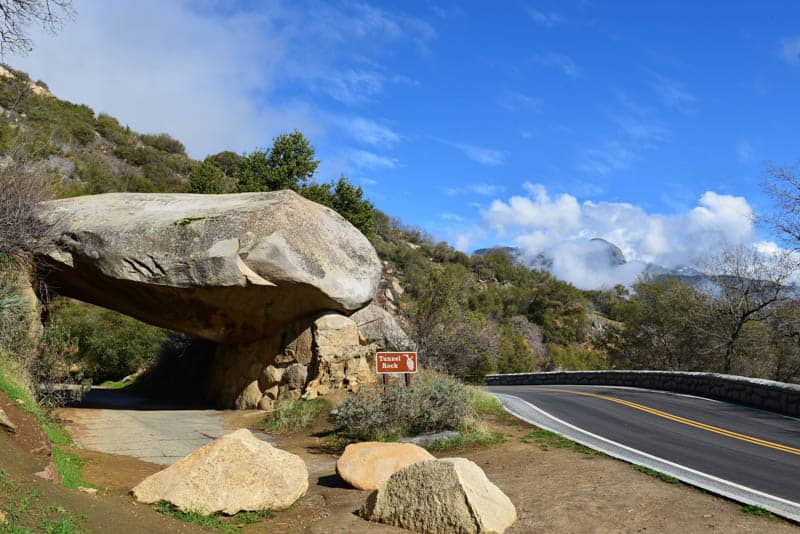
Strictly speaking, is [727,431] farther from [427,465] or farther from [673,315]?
[673,315]

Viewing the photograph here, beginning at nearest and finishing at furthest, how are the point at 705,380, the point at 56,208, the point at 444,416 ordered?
the point at 444,416 → the point at 56,208 → the point at 705,380

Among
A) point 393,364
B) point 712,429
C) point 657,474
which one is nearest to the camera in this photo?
point 657,474

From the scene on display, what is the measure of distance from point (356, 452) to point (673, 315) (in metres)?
30.9

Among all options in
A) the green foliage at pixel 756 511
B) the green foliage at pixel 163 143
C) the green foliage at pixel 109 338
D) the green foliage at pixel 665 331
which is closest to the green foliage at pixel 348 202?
the green foliage at pixel 109 338

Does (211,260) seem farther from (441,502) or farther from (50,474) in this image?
(441,502)

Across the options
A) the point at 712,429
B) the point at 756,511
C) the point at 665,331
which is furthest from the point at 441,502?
the point at 665,331

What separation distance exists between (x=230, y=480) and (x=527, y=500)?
3973 mm

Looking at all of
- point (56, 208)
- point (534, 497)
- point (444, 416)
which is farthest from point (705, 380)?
point (56, 208)

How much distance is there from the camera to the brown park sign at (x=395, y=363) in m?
12.9

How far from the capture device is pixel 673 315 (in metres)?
35.2

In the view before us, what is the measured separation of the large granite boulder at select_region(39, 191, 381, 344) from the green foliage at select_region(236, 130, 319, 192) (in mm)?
15125

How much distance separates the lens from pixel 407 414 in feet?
41.3

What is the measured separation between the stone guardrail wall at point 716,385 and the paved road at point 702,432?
551 millimetres

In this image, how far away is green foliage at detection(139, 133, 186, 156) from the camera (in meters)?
60.9
